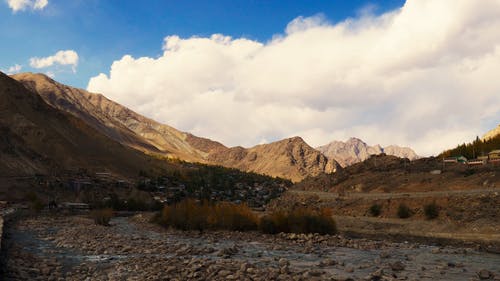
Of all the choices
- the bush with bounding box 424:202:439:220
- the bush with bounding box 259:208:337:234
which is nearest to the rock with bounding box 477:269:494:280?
the bush with bounding box 259:208:337:234

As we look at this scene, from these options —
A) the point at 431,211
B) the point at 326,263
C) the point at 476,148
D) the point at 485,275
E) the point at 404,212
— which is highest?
the point at 476,148

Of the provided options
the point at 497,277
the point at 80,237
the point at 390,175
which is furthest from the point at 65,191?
the point at 497,277

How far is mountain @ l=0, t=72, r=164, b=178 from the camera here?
283 feet

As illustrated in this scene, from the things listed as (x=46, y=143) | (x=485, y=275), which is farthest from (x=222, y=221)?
(x=46, y=143)

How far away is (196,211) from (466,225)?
26.0m

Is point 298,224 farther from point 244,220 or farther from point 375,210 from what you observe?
point 375,210

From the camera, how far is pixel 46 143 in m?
102

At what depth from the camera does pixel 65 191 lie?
266ft

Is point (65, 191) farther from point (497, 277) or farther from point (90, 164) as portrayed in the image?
point (497, 277)

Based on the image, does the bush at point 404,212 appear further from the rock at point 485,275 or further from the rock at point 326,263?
the rock at point 485,275

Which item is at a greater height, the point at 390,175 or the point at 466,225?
the point at 390,175

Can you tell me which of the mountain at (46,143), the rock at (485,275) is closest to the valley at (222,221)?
the rock at (485,275)

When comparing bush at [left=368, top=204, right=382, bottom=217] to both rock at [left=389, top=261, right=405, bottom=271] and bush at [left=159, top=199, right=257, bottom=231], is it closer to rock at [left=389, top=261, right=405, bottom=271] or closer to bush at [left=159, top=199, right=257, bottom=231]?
bush at [left=159, top=199, right=257, bottom=231]

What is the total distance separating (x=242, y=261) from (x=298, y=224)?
1841 centimetres
